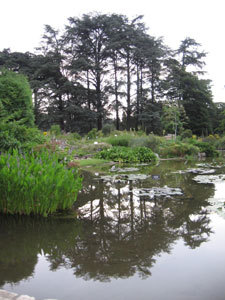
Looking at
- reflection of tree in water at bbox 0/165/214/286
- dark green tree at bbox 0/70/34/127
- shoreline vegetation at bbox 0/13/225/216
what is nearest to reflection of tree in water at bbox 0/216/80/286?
reflection of tree in water at bbox 0/165/214/286

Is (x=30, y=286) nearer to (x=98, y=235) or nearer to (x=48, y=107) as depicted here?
(x=98, y=235)

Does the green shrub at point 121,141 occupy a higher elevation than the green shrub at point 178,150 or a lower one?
higher

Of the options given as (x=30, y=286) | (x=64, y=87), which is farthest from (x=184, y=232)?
(x=64, y=87)

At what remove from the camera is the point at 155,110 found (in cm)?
2777

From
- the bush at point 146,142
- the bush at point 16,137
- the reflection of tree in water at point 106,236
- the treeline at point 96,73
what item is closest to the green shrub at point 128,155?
the bush at point 146,142

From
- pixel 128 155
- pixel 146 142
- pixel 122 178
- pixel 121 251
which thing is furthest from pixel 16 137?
pixel 146 142

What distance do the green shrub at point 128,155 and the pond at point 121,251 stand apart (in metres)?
7.05

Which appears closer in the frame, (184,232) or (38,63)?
(184,232)

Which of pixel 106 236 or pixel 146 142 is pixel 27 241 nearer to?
pixel 106 236

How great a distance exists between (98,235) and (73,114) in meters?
24.9

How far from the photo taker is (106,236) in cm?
331

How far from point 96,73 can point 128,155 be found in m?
17.6

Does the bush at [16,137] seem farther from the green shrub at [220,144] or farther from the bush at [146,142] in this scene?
the green shrub at [220,144]

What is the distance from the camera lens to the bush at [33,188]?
146 inches
